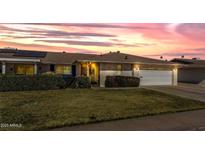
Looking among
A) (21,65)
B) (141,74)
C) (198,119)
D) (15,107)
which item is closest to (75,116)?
(15,107)

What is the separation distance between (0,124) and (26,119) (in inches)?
35.1

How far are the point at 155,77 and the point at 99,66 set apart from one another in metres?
6.84

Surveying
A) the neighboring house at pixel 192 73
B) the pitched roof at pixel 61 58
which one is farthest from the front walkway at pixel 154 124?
the neighboring house at pixel 192 73

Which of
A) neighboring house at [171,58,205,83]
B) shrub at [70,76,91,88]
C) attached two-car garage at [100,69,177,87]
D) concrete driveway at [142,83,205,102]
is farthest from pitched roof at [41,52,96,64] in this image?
neighboring house at [171,58,205,83]

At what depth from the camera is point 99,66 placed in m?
20.5

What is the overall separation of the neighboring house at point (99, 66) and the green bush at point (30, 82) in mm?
4485

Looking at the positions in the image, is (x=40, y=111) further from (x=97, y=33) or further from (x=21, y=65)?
(x=21, y=65)

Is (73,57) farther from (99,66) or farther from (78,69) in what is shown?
(99,66)

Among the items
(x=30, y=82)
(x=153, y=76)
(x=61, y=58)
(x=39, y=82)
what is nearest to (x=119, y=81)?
(x=153, y=76)

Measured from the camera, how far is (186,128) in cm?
685

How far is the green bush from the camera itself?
1438 cm

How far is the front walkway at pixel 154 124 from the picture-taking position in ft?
21.8

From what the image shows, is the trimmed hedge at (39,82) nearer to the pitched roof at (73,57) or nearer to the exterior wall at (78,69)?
the pitched roof at (73,57)

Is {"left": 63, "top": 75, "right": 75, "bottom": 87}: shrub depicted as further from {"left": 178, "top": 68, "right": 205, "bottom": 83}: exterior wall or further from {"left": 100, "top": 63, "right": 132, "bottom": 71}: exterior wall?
{"left": 178, "top": 68, "right": 205, "bottom": 83}: exterior wall
